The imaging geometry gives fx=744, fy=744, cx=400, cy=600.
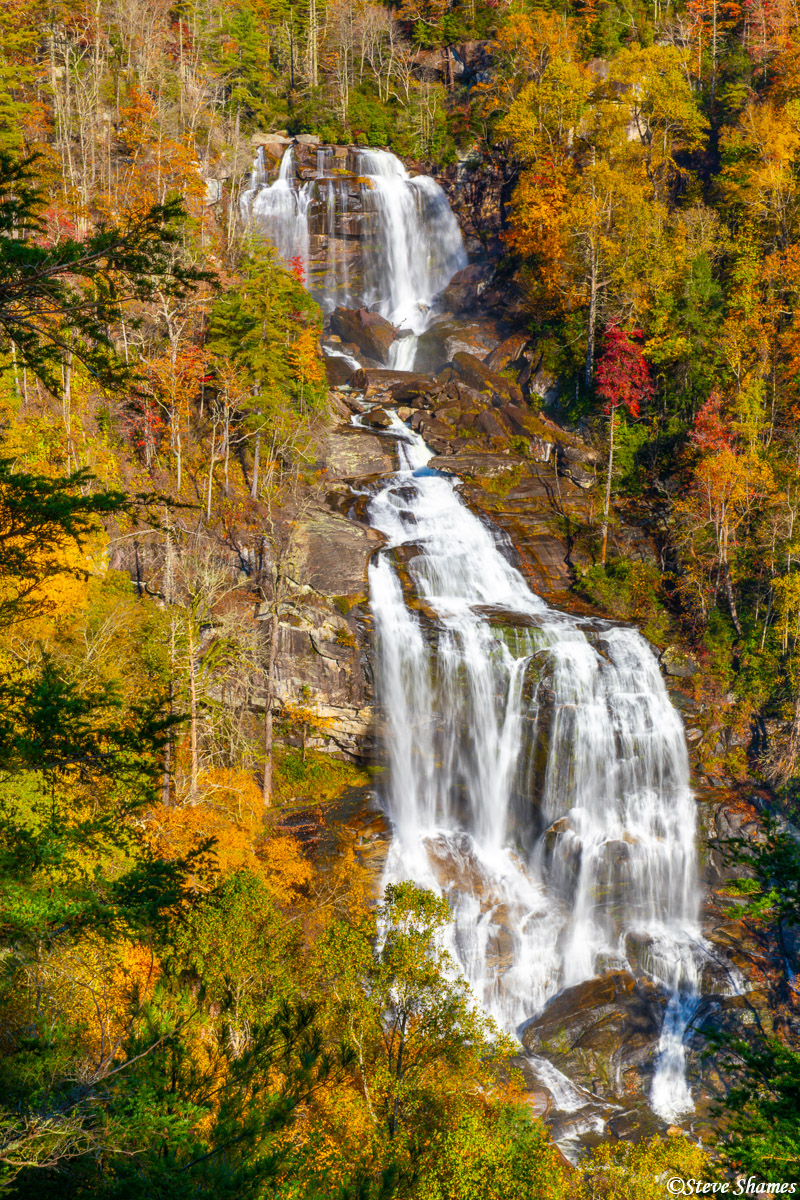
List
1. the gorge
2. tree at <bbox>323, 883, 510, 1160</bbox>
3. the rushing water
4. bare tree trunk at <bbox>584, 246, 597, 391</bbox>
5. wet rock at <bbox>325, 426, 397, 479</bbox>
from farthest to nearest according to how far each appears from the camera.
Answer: bare tree trunk at <bbox>584, 246, 597, 391</bbox> → wet rock at <bbox>325, 426, 397, 479</bbox> → the rushing water → the gorge → tree at <bbox>323, 883, 510, 1160</bbox>

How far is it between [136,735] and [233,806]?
15635mm

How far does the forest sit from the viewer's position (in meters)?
7.12

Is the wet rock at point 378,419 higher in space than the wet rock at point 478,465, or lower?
higher

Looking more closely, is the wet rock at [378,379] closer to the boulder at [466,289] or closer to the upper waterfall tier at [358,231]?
the upper waterfall tier at [358,231]

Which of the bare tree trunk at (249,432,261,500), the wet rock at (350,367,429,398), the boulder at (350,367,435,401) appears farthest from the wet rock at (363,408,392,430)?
the bare tree trunk at (249,432,261,500)

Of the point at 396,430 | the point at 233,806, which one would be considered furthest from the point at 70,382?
the point at 233,806

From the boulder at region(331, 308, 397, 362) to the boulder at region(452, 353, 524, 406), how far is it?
5293mm

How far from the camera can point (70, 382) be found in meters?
Result: 27.6

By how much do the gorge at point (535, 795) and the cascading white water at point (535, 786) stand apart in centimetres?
5

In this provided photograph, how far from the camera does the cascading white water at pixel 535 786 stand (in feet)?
72.6

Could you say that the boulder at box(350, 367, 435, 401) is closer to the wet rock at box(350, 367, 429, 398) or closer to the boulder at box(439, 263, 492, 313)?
the wet rock at box(350, 367, 429, 398)

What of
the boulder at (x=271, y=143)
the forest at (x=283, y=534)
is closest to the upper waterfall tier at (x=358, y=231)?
the boulder at (x=271, y=143)

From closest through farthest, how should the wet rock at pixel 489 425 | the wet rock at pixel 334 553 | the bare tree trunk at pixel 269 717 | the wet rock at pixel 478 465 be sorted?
1. the bare tree trunk at pixel 269 717
2. the wet rock at pixel 334 553
3. the wet rock at pixel 478 465
4. the wet rock at pixel 489 425

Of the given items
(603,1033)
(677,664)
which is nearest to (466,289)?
(677,664)
